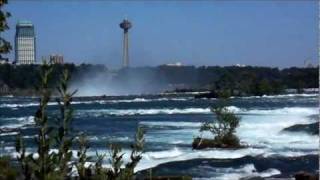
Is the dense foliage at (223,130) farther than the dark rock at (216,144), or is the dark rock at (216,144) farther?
the dark rock at (216,144)

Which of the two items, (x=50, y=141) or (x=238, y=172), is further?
(x=238, y=172)

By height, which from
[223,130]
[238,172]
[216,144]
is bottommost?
[238,172]

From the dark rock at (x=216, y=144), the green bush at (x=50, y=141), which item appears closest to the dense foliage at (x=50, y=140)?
the green bush at (x=50, y=141)

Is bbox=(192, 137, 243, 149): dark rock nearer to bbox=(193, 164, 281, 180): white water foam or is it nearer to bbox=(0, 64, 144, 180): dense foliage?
bbox=(193, 164, 281, 180): white water foam

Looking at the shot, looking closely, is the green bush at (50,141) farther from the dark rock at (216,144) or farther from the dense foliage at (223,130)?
the dark rock at (216,144)

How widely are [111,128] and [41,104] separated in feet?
176

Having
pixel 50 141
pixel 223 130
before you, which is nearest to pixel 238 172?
pixel 223 130

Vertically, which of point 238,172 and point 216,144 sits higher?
point 216,144

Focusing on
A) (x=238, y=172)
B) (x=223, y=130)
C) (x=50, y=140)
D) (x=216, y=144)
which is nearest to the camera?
(x=50, y=140)

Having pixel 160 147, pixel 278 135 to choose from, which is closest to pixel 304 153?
pixel 160 147

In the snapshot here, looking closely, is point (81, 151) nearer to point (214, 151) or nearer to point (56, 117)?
point (56, 117)

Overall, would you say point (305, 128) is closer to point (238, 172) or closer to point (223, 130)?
point (223, 130)

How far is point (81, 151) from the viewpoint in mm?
5504

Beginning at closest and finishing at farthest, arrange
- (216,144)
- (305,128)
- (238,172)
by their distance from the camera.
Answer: (238,172) < (216,144) < (305,128)
